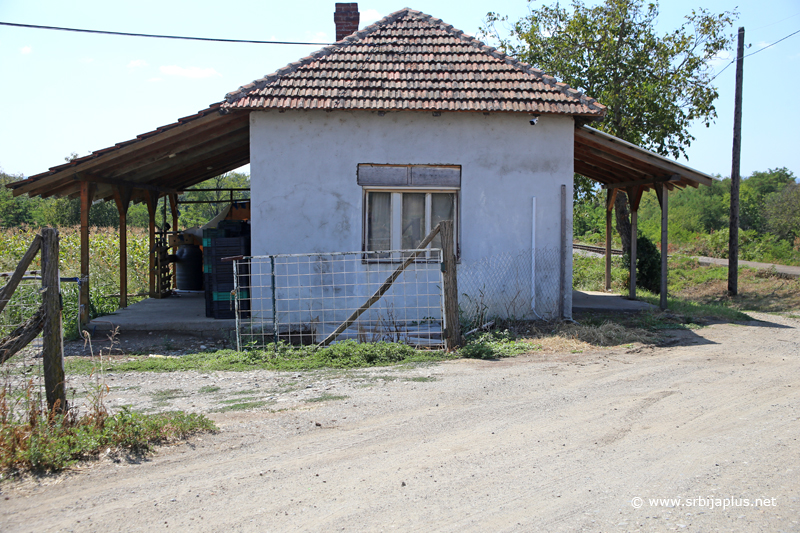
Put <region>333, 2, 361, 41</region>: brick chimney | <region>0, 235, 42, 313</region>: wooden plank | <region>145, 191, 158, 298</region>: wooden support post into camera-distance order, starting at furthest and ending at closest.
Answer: <region>145, 191, 158, 298</region>: wooden support post, <region>333, 2, 361, 41</region>: brick chimney, <region>0, 235, 42, 313</region>: wooden plank

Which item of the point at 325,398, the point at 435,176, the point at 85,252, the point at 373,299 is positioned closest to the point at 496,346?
the point at 373,299

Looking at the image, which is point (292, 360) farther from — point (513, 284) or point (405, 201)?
point (513, 284)

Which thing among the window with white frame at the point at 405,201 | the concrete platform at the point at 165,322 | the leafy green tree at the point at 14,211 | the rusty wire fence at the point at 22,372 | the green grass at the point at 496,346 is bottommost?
the green grass at the point at 496,346

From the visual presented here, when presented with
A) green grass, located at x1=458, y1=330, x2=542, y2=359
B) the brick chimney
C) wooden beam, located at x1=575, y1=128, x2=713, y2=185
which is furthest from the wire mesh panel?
the brick chimney

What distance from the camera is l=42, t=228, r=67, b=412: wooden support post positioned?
4590 millimetres

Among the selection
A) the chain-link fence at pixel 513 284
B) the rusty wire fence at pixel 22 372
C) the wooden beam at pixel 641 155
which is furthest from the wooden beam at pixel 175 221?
the wooden beam at pixel 641 155

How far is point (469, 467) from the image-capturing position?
4.14 metres

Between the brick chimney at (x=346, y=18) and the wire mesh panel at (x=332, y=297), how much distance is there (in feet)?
18.8

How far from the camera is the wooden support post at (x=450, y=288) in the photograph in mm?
7953

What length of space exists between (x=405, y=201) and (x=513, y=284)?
7.95 feet

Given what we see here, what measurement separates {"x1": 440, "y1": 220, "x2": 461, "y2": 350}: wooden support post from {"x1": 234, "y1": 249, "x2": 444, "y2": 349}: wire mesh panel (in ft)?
3.89

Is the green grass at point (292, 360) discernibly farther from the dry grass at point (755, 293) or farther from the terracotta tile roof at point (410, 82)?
the dry grass at point (755, 293)

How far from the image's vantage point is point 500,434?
189 inches

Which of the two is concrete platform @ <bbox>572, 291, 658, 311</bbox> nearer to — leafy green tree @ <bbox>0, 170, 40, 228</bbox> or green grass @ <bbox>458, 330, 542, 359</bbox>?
green grass @ <bbox>458, 330, 542, 359</bbox>
